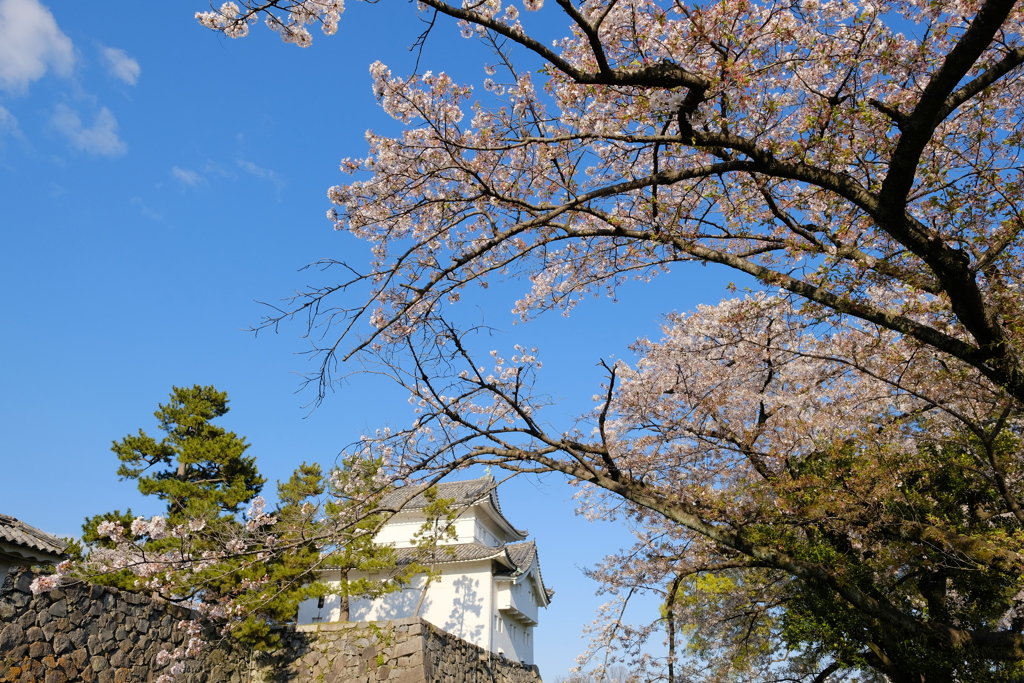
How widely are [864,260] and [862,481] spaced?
2.73m

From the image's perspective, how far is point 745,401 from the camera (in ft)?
25.9

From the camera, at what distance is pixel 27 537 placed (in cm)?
787

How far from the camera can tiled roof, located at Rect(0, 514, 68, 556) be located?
7.42 meters

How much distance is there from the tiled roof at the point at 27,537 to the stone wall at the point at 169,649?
55cm

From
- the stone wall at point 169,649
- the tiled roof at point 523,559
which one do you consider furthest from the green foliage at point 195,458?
the tiled roof at point 523,559

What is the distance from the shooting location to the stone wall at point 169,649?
7199 millimetres

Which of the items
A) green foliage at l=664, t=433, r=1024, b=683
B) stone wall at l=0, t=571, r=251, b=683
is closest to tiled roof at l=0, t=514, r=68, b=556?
stone wall at l=0, t=571, r=251, b=683

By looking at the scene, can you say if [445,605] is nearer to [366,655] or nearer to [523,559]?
[523,559]

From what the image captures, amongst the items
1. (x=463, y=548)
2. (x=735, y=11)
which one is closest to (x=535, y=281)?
(x=735, y=11)

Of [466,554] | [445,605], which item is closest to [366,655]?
[445,605]

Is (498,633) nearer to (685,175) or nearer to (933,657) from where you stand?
(933,657)

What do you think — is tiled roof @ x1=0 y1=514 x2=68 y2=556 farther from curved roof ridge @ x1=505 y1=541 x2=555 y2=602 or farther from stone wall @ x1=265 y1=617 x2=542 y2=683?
curved roof ridge @ x1=505 y1=541 x2=555 y2=602

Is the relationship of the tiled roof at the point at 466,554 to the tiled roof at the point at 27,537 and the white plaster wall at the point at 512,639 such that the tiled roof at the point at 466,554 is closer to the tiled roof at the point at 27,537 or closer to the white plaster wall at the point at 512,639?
the white plaster wall at the point at 512,639

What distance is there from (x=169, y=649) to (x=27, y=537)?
9.68ft
